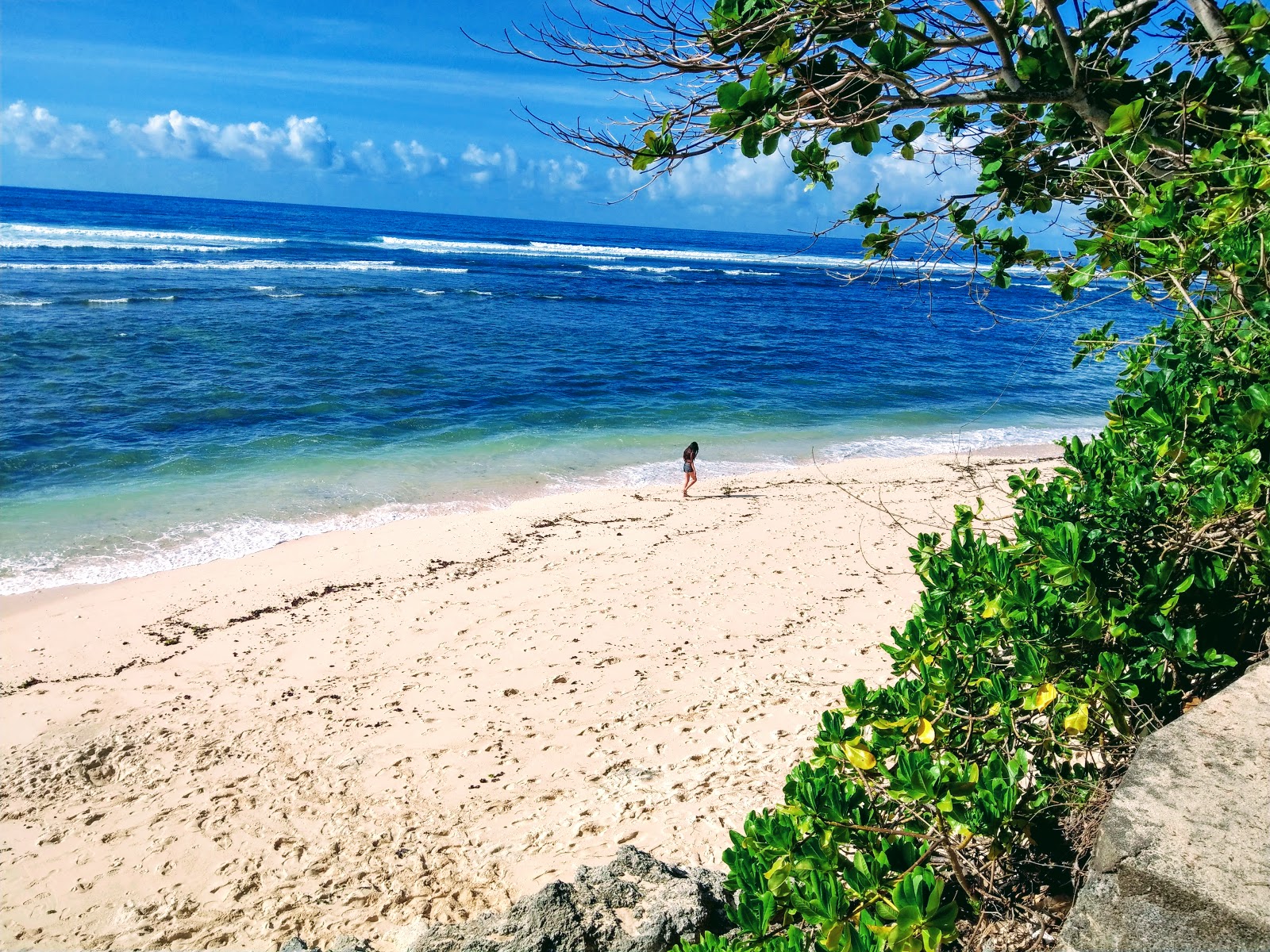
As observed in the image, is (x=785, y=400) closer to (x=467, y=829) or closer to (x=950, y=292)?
(x=467, y=829)

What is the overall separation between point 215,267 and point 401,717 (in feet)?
129

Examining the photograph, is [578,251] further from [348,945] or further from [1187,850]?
[1187,850]

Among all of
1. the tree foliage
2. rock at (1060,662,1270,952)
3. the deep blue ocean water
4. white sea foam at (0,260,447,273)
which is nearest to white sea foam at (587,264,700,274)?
the deep blue ocean water

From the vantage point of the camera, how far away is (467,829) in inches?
190

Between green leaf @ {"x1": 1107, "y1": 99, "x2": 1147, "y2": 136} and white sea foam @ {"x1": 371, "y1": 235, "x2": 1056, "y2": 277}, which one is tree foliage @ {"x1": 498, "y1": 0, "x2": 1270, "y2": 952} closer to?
green leaf @ {"x1": 1107, "y1": 99, "x2": 1147, "y2": 136}

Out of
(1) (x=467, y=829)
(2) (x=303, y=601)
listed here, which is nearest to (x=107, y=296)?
(2) (x=303, y=601)

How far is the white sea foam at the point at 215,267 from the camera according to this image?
33.8 m

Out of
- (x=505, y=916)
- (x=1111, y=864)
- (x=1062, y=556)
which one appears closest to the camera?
(x=1111, y=864)

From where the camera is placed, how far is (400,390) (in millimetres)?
19297

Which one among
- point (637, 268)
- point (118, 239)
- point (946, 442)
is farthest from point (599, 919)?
point (118, 239)

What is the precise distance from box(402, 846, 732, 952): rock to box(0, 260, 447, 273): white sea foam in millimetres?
39296

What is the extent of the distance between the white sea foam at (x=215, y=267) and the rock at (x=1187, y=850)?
41.2 meters

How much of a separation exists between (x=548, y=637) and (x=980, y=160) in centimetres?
542

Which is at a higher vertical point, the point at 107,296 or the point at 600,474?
the point at 107,296
